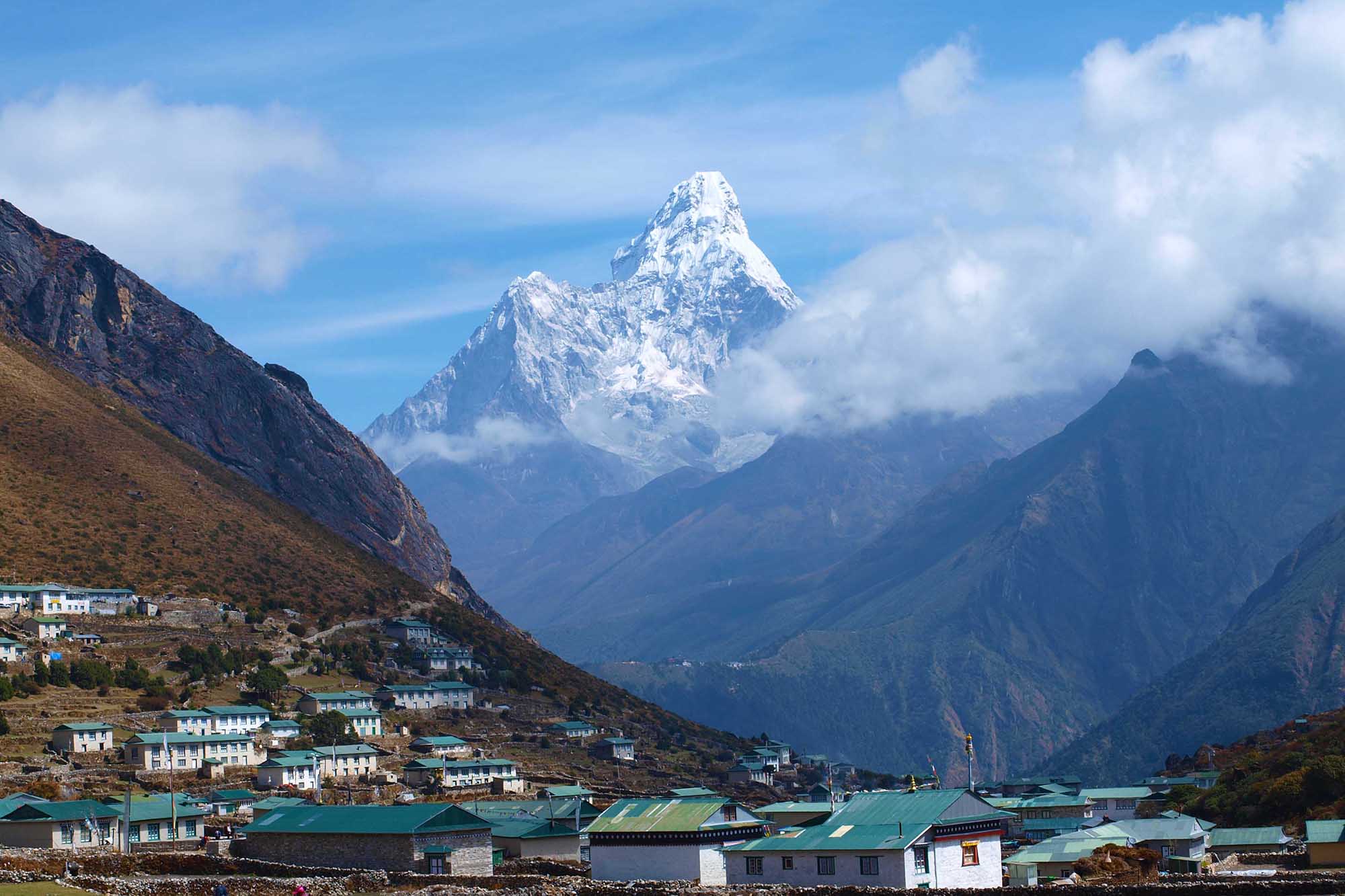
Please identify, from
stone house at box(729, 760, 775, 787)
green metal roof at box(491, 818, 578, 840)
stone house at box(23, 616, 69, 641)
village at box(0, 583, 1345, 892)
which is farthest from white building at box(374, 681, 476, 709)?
green metal roof at box(491, 818, 578, 840)

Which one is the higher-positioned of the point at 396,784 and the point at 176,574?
the point at 176,574

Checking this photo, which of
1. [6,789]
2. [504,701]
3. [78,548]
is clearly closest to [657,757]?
[504,701]

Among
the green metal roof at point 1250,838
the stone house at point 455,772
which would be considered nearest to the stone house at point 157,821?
the stone house at point 455,772

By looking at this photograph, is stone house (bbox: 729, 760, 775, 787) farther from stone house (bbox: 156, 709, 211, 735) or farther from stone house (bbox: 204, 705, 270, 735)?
stone house (bbox: 156, 709, 211, 735)

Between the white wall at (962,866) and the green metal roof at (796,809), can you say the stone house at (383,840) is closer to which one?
the green metal roof at (796,809)

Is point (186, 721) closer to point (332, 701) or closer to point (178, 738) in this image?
point (178, 738)

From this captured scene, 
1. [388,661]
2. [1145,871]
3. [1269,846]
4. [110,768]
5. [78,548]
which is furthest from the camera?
[388,661]

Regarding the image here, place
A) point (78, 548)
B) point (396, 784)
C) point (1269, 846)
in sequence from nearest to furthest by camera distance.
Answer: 1. point (1269, 846)
2. point (396, 784)
3. point (78, 548)

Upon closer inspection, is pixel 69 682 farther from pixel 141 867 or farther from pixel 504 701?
pixel 141 867
